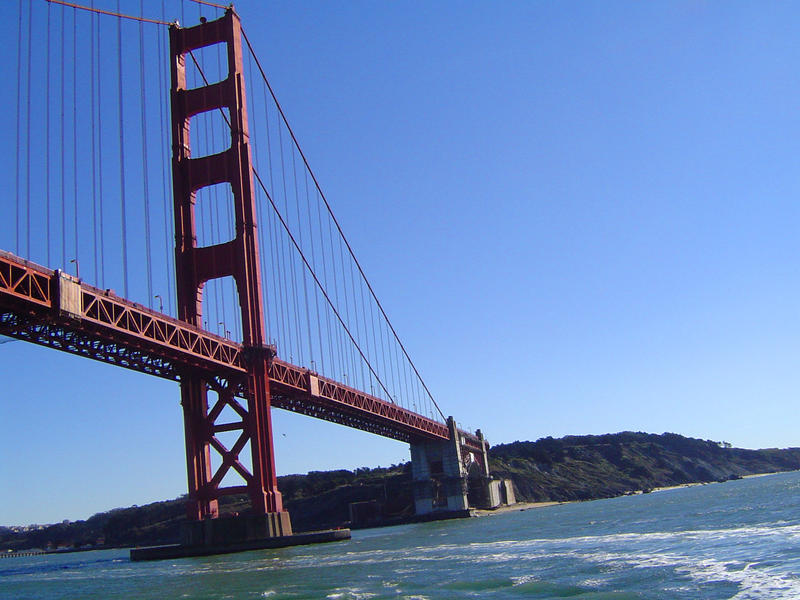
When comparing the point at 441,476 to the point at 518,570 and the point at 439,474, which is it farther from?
the point at 518,570

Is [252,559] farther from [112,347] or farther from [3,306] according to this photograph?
[3,306]

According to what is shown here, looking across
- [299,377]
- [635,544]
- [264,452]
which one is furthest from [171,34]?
[635,544]

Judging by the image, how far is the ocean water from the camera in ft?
57.8

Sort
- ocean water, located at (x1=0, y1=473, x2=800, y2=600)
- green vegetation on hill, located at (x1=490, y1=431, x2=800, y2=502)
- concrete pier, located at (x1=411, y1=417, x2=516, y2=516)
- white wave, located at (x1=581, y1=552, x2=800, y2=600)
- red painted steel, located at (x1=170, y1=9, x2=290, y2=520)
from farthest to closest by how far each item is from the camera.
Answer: green vegetation on hill, located at (x1=490, y1=431, x2=800, y2=502) → concrete pier, located at (x1=411, y1=417, x2=516, y2=516) → red painted steel, located at (x1=170, y1=9, x2=290, y2=520) → ocean water, located at (x1=0, y1=473, x2=800, y2=600) → white wave, located at (x1=581, y1=552, x2=800, y2=600)

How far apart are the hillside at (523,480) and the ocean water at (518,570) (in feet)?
167

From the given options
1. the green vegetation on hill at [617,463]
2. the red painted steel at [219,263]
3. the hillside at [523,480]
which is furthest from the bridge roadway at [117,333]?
the green vegetation on hill at [617,463]

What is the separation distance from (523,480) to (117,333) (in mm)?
85583

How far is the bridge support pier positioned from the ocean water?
40518 mm

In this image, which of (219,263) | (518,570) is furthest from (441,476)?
(518,570)

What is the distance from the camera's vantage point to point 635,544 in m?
26.7

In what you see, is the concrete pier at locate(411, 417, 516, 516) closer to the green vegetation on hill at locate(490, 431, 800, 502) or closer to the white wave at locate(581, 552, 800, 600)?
the green vegetation on hill at locate(490, 431, 800, 502)

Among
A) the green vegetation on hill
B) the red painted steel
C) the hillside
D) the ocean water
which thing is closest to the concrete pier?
the hillside

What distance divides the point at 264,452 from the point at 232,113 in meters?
17.0

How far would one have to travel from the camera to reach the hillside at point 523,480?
305 feet
